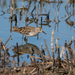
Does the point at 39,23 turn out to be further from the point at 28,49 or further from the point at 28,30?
the point at 28,49

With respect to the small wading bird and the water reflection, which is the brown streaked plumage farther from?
the water reflection

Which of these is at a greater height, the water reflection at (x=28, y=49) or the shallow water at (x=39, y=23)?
the shallow water at (x=39, y=23)

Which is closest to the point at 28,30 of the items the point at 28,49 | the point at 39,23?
the point at 39,23

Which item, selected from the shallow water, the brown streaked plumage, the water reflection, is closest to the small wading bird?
the brown streaked plumage

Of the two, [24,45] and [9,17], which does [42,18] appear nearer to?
[9,17]

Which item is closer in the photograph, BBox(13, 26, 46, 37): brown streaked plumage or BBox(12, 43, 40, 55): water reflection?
BBox(12, 43, 40, 55): water reflection

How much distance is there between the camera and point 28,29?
21.9 feet

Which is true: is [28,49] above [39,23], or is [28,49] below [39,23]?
below

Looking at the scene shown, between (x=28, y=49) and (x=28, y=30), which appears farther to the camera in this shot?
(x=28, y=30)

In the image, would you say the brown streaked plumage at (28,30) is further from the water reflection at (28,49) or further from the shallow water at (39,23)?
the water reflection at (28,49)

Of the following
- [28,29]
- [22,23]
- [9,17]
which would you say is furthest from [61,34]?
[9,17]

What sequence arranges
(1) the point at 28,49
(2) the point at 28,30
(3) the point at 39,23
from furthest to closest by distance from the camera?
(3) the point at 39,23 → (2) the point at 28,30 → (1) the point at 28,49

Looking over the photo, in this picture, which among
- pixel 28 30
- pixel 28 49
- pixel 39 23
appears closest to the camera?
pixel 28 49

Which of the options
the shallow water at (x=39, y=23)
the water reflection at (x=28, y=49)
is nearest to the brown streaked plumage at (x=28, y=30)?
the shallow water at (x=39, y=23)
